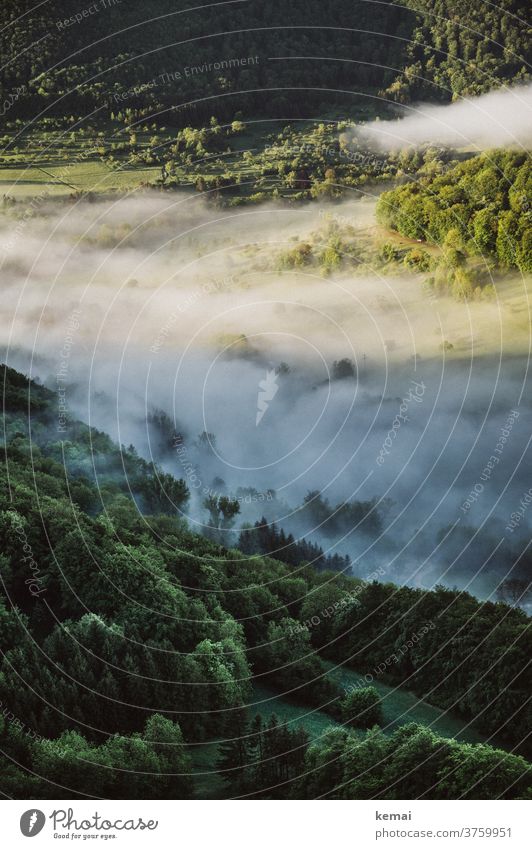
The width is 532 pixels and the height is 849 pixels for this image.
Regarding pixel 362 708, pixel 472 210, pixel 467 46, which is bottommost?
pixel 362 708

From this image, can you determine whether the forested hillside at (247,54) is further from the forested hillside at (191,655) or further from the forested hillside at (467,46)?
the forested hillside at (191,655)

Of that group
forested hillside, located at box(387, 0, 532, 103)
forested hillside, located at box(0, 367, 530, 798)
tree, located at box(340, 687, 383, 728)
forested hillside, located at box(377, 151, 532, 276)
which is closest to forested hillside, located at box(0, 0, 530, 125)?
forested hillside, located at box(387, 0, 532, 103)

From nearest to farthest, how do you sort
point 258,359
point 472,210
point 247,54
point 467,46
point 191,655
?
1. point 191,655
2. point 258,359
3. point 472,210
4. point 467,46
5. point 247,54

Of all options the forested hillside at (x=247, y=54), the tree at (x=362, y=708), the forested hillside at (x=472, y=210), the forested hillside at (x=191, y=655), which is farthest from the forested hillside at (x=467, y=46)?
the tree at (x=362, y=708)

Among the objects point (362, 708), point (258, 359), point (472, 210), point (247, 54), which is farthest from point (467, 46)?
point (362, 708)

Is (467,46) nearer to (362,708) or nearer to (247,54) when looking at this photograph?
(247,54)

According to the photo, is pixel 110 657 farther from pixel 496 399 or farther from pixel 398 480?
pixel 496 399

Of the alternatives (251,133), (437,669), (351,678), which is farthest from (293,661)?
(251,133)
